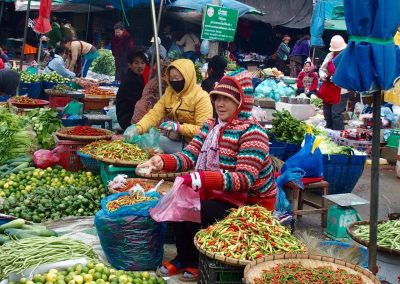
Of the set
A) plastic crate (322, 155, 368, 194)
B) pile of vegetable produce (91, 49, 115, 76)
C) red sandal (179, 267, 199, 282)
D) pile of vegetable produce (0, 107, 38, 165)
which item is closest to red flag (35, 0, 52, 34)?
pile of vegetable produce (91, 49, 115, 76)

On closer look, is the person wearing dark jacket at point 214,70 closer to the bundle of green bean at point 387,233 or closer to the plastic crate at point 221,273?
the bundle of green bean at point 387,233

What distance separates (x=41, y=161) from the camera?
6.93m

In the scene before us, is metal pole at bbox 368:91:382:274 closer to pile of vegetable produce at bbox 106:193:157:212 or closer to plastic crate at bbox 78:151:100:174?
pile of vegetable produce at bbox 106:193:157:212

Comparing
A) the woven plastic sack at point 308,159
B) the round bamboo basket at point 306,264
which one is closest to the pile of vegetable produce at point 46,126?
Answer: the woven plastic sack at point 308,159

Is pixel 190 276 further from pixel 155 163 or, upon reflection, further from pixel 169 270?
Answer: pixel 155 163

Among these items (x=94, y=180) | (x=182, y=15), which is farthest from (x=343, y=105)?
(x=182, y=15)

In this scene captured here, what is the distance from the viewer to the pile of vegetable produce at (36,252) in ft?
12.7

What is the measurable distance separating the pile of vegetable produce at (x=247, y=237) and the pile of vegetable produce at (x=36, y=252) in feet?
2.89

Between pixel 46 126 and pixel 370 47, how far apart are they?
5451 millimetres

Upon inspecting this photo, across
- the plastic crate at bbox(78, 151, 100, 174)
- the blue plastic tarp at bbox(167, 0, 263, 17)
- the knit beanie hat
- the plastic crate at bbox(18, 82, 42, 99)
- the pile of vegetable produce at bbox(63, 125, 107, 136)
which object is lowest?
the plastic crate at bbox(78, 151, 100, 174)

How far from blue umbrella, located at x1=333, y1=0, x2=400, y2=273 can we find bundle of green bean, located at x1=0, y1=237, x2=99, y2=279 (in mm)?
2170

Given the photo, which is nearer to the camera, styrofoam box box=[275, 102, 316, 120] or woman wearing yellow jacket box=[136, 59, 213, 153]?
woman wearing yellow jacket box=[136, 59, 213, 153]

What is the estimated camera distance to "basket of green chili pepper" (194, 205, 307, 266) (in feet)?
12.3

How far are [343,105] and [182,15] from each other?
9.89 metres
